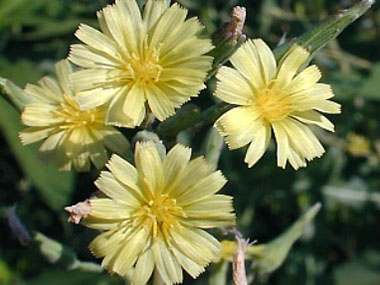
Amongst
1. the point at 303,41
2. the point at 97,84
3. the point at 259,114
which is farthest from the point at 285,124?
the point at 97,84

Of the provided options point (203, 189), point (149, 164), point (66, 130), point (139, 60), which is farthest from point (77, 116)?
point (203, 189)

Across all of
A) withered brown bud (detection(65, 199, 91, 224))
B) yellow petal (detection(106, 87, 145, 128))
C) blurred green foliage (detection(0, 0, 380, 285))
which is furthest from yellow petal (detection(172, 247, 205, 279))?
blurred green foliage (detection(0, 0, 380, 285))

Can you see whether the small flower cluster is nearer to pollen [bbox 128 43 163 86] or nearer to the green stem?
pollen [bbox 128 43 163 86]

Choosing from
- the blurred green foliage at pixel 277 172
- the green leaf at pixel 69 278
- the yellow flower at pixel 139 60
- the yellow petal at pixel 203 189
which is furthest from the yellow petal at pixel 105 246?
the blurred green foliage at pixel 277 172

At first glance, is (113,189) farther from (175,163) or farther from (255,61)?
(255,61)

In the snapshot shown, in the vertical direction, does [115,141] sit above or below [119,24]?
below

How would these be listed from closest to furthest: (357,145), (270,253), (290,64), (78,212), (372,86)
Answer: (78,212)
(290,64)
(270,253)
(372,86)
(357,145)

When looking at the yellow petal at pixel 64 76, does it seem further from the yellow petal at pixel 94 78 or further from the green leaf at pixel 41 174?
the green leaf at pixel 41 174
